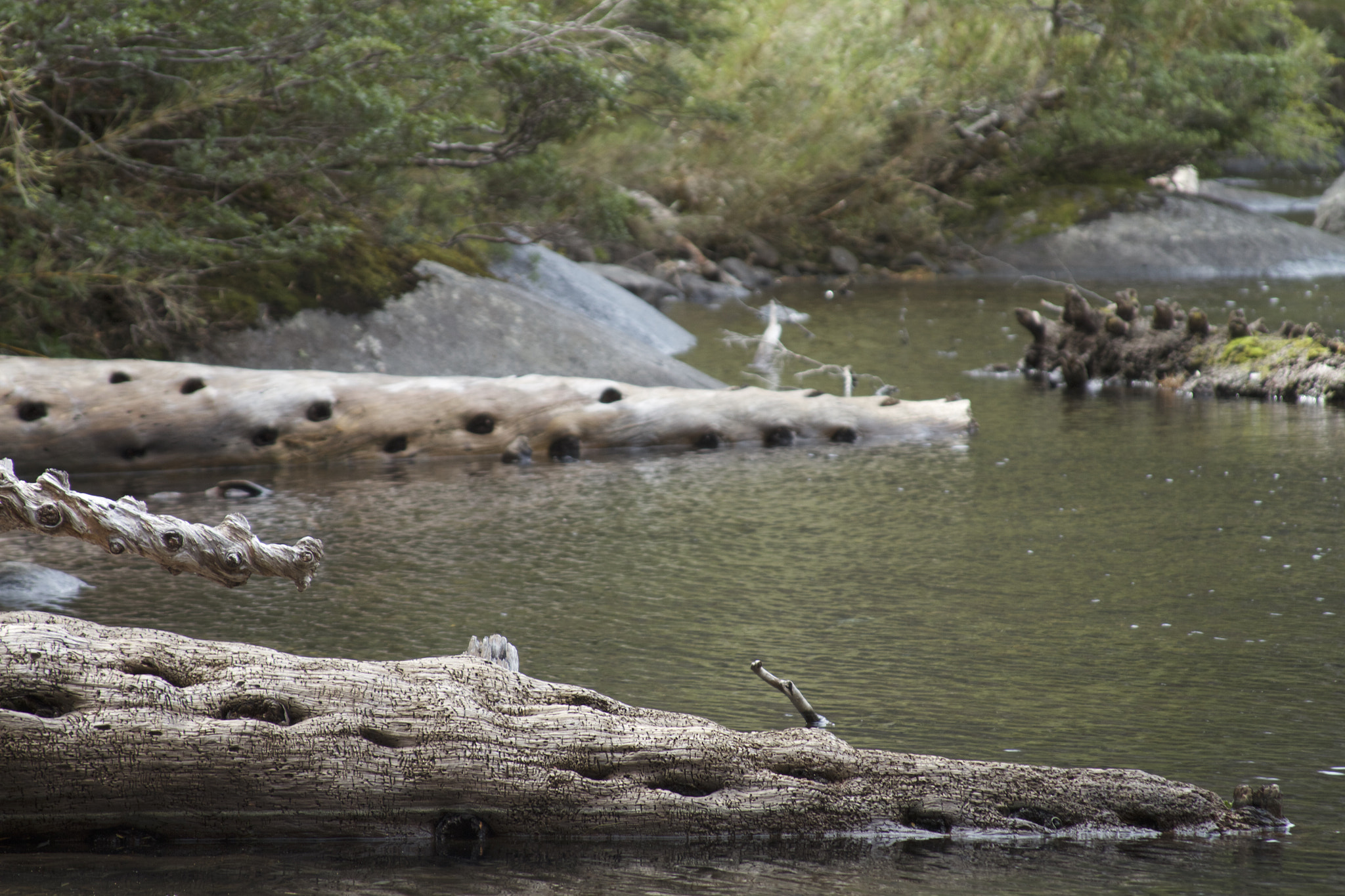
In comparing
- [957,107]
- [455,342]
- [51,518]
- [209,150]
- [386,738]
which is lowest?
[386,738]

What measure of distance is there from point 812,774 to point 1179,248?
32688mm

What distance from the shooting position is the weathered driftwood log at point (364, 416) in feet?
42.7

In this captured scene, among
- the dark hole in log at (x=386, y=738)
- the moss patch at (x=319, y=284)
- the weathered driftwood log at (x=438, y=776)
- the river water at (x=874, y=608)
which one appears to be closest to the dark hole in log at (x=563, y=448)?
the river water at (x=874, y=608)

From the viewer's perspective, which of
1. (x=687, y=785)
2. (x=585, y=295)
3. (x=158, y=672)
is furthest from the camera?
(x=585, y=295)

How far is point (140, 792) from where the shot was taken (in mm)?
5281

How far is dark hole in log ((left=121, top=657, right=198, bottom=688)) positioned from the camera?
219 inches

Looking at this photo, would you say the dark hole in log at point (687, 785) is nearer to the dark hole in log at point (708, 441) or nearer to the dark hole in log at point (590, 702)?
the dark hole in log at point (590, 702)

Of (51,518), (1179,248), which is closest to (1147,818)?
(51,518)

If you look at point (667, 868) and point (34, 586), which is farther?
point (34, 586)

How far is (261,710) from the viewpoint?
18.0 feet

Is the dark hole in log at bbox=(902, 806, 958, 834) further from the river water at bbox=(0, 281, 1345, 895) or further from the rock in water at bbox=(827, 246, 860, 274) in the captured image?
the rock in water at bbox=(827, 246, 860, 274)

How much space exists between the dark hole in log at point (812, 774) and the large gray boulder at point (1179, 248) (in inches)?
1183

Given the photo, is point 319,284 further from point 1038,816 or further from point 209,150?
point 1038,816

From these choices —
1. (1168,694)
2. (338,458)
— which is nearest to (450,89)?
(338,458)
